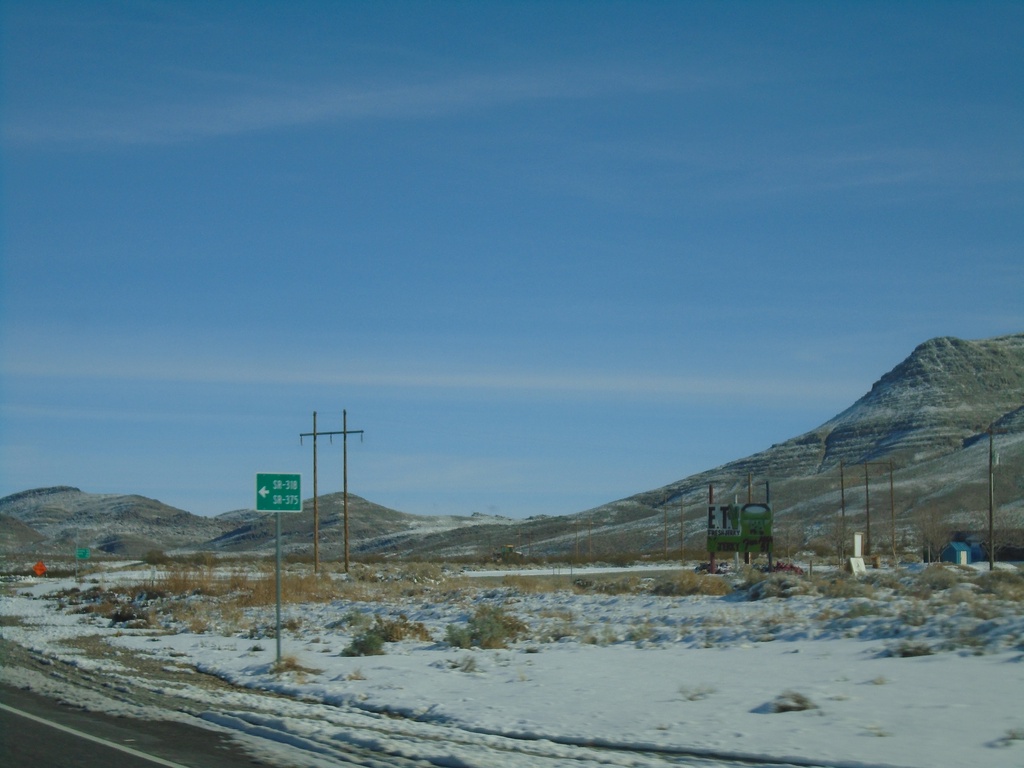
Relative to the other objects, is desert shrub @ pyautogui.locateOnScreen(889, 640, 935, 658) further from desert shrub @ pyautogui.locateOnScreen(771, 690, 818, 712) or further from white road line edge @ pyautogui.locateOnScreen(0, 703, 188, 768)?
white road line edge @ pyautogui.locateOnScreen(0, 703, 188, 768)

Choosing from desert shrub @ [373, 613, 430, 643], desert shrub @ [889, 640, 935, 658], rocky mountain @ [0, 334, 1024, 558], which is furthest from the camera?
rocky mountain @ [0, 334, 1024, 558]

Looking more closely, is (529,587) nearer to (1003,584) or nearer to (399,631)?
(399,631)

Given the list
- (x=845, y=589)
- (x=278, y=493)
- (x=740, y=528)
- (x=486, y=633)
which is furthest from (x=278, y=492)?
(x=740, y=528)

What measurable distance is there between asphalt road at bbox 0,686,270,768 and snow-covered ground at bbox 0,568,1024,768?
0.88 meters

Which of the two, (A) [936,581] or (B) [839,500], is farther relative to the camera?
(B) [839,500]

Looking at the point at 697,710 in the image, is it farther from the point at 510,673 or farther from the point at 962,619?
the point at 962,619

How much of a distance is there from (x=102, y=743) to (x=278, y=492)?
749 centimetres

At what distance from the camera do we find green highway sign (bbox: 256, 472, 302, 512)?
19000mm

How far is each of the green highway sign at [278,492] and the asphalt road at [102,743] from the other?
203 inches

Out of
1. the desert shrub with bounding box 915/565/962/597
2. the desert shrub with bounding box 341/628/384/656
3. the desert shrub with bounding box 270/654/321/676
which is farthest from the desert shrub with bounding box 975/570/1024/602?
the desert shrub with bounding box 270/654/321/676

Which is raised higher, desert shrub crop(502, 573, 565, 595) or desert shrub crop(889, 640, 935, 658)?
desert shrub crop(889, 640, 935, 658)

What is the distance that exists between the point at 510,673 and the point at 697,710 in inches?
201

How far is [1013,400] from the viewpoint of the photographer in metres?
196

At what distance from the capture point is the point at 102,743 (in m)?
12.1
